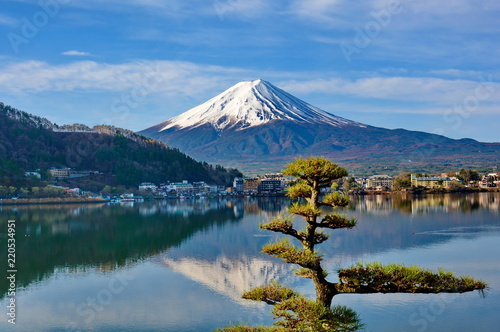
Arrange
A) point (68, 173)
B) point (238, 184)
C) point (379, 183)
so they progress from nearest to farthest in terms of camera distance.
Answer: point (68, 173)
point (379, 183)
point (238, 184)

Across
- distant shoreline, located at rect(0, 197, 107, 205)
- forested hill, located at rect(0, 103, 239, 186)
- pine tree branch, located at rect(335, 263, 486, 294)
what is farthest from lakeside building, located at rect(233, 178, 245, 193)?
pine tree branch, located at rect(335, 263, 486, 294)

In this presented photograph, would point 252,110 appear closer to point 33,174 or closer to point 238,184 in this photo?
point 238,184

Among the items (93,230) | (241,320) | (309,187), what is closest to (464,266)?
(241,320)

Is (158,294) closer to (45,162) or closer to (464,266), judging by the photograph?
(464,266)

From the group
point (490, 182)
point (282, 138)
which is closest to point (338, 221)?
point (490, 182)

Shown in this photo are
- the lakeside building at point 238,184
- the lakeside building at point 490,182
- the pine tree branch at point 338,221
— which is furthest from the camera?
the lakeside building at point 238,184

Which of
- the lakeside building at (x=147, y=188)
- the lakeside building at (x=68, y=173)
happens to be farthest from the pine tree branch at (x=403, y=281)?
the lakeside building at (x=68, y=173)

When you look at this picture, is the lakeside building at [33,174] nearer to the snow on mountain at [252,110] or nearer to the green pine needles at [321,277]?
the green pine needles at [321,277]
